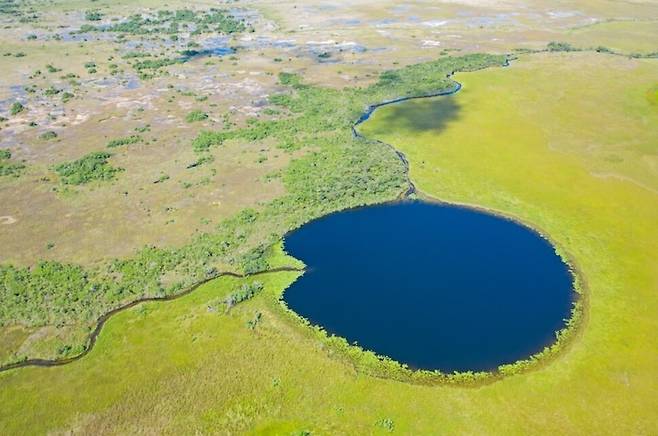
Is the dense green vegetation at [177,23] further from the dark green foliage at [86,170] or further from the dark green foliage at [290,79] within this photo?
the dark green foliage at [86,170]

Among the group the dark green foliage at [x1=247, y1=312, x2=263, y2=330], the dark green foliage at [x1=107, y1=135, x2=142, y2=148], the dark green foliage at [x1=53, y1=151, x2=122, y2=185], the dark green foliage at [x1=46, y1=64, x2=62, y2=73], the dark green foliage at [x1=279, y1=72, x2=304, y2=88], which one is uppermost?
the dark green foliage at [x1=46, y1=64, x2=62, y2=73]

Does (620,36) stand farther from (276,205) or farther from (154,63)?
(276,205)

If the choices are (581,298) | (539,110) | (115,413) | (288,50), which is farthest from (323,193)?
(288,50)

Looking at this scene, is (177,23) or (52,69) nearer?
(52,69)

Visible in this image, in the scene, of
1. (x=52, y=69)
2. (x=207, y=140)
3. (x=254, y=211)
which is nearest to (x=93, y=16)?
(x=52, y=69)

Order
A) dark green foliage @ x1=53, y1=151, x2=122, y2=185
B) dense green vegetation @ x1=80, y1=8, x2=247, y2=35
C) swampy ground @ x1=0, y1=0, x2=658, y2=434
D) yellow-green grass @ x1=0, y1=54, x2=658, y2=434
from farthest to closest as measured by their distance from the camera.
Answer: dense green vegetation @ x1=80, y1=8, x2=247, y2=35, dark green foliage @ x1=53, y1=151, x2=122, y2=185, swampy ground @ x1=0, y1=0, x2=658, y2=434, yellow-green grass @ x1=0, y1=54, x2=658, y2=434

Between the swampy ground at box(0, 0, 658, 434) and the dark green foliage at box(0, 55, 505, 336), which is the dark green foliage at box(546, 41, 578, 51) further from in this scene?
the dark green foliage at box(0, 55, 505, 336)

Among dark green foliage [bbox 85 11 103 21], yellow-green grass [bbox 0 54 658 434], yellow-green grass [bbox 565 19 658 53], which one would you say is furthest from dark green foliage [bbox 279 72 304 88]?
dark green foliage [bbox 85 11 103 21]

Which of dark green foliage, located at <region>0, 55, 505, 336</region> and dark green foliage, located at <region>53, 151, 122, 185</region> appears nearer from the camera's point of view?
Answer: dark green foliage, located at <region>0, 55, 505, 336</region>
